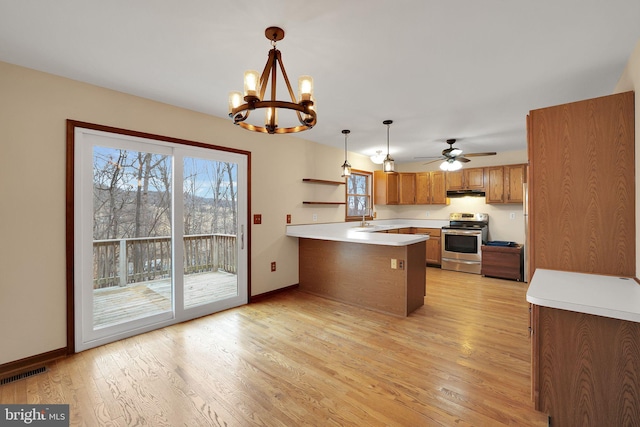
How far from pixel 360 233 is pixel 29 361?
3.50 metres

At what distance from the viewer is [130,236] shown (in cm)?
286

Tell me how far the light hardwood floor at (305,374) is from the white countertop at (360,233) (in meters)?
0.90

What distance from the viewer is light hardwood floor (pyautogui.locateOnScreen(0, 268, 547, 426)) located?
173 cm

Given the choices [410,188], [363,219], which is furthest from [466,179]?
[363,219]

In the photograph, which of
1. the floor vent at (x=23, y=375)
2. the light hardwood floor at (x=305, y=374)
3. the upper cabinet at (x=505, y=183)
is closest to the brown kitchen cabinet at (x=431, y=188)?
the upper cabinet at (x=505, y=183)

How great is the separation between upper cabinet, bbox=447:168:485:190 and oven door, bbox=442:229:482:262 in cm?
94

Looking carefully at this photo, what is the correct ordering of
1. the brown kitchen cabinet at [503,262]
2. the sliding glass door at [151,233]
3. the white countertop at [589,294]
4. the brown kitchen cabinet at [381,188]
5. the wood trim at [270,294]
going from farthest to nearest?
the brown kitchen cabinet at [381,188]
the brown kitchen cabinet at [503,262]
the wood trim at [270,294]
the sliding glass door at [151,233]
the white countertop at [589,294]

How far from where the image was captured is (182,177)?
10.4ft

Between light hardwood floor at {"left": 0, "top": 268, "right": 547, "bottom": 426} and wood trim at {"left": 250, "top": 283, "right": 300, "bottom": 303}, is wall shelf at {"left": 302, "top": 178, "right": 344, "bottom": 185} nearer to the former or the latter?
wood trim at {"left": 250, "top": 283, "right": 300, "bottom": 303}

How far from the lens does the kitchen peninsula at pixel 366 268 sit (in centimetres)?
333

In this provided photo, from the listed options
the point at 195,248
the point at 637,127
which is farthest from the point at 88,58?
the point at 637,127

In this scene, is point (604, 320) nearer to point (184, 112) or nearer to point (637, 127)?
point (637, 127)

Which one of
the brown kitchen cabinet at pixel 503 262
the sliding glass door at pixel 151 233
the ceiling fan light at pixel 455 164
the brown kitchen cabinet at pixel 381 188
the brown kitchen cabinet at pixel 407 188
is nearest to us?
the sliding glass door at pixel 151 233

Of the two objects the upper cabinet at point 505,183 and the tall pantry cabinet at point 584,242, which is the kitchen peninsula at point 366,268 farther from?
the upper cabinet at point 505,183
